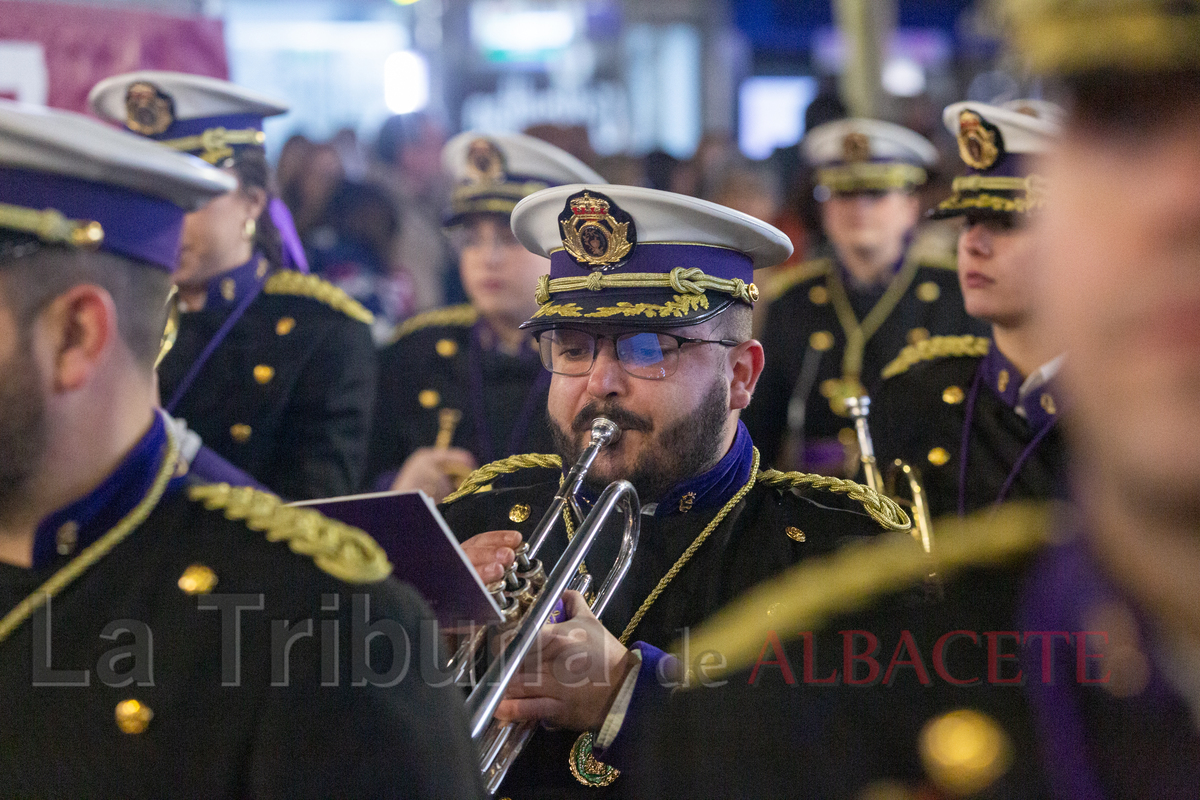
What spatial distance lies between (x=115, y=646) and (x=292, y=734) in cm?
27

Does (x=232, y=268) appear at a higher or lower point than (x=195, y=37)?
lower

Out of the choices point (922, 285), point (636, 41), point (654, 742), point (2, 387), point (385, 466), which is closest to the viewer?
point (654, 742)

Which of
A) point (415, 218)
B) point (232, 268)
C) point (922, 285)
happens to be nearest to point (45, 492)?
point (232, 268)

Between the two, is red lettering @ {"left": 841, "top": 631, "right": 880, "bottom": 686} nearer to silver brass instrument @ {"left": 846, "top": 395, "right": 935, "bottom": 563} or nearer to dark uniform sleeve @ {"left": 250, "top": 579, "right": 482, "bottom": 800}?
dark uniform sleeve @ {"left": 250, "top": 579, "right": 482, "bottom": 800}

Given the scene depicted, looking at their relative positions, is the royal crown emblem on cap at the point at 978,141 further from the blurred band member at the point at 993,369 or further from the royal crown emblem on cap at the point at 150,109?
the royal crown emblem on cap at the point at 150,109

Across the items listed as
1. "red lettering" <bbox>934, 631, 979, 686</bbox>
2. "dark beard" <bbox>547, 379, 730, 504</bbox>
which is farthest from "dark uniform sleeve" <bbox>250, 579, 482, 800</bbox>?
"dark beard" <bbox>547, 379, 730, 504</bbox>

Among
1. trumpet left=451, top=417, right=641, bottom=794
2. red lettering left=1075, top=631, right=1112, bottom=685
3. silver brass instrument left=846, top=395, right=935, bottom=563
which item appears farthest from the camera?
silver brass instrument left=846, top=395, right=935, bottom=563

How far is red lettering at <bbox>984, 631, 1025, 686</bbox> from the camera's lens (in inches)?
44.7

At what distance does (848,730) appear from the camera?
119cm

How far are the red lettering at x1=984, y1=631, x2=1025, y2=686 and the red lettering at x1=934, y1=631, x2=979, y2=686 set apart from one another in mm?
19

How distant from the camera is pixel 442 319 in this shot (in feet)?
16.6

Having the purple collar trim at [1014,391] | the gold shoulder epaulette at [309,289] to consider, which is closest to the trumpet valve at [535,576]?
the purple collar trim at [1014,391]

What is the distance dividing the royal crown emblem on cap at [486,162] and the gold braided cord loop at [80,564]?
3.22 metres

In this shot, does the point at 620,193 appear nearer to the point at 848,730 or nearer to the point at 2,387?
the point at 2,387
